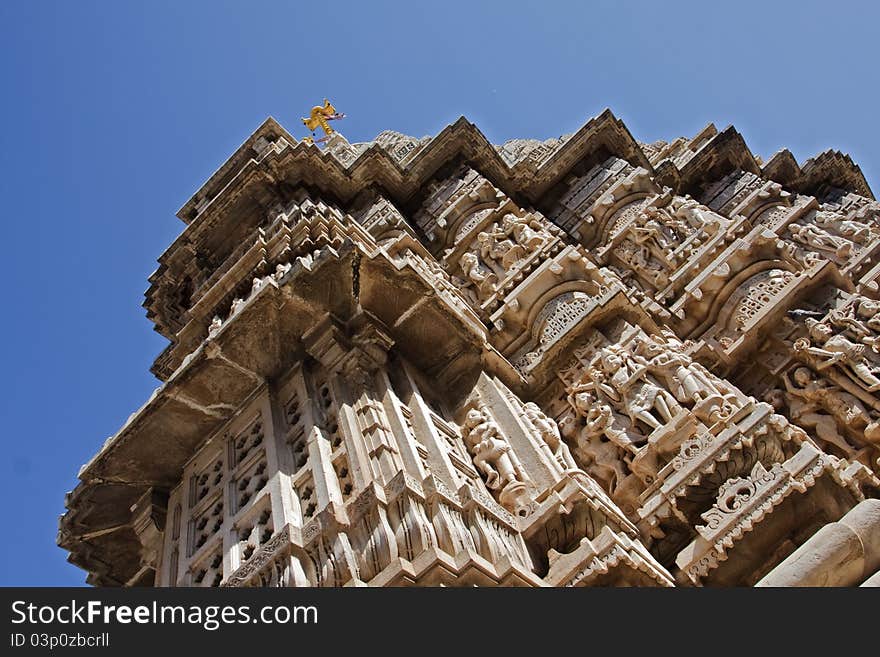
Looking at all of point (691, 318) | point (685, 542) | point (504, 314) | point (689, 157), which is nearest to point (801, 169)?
point (689, 157)

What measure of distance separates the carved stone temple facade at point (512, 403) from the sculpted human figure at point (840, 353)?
0.07 ft

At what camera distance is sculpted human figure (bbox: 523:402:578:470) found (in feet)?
26.1

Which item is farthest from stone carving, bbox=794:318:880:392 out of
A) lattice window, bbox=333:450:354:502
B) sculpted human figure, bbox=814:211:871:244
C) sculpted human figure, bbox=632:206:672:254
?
lattice window, bbox=333:450:354:502

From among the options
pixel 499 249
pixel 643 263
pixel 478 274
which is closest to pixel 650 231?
pixel 643 263

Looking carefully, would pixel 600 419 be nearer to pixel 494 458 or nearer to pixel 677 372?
pixel 677 372

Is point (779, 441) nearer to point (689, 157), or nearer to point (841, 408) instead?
point (841, 408)

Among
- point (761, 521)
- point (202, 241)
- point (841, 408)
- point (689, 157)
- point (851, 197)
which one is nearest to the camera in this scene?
point (761, 521)

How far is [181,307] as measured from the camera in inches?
544

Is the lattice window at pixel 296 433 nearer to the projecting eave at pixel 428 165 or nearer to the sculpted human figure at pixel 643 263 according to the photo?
the sculpted human figure at pixel 643 263

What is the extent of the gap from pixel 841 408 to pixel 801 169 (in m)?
7.07

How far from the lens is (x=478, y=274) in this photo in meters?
11.6

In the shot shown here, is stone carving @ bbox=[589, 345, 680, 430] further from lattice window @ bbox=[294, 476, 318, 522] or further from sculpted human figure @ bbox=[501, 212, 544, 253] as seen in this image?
lattice window @ bbox=[294, 476, 318, 522]

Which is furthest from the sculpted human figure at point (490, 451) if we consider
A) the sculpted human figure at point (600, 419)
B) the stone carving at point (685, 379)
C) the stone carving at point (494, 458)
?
the stone carving at point (685, 379)

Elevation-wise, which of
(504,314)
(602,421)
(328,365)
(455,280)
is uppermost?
(455,280)
